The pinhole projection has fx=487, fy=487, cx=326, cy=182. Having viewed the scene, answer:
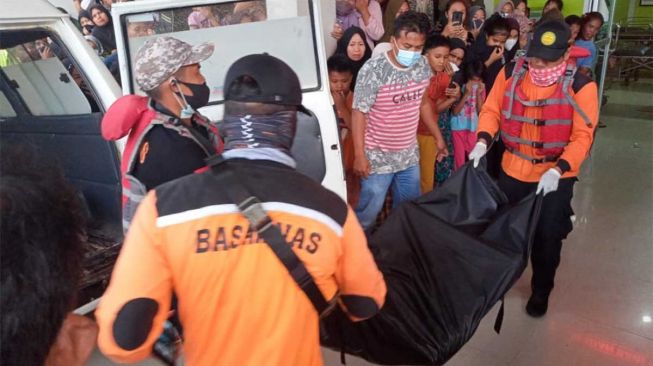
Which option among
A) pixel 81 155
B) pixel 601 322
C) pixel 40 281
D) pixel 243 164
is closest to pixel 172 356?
pixel 243 164

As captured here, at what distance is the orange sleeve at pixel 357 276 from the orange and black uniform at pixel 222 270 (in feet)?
0.15

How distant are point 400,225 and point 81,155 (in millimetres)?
1707

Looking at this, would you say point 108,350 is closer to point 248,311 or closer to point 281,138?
point 248,311

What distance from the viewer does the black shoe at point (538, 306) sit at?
256cm

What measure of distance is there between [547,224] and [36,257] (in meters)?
2.37

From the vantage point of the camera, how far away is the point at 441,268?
1.96 m

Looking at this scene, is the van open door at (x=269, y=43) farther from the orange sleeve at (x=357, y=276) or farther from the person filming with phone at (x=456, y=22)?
the person filming with phone at (x=456, y=22)

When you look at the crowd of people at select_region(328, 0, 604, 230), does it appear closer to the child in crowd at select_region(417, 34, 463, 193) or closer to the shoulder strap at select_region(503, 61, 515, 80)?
the child in crowd at select_region(417, 34, 463, 193)

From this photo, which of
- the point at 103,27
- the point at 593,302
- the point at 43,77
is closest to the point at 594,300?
the point at 593,302

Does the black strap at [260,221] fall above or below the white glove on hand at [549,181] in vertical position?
above

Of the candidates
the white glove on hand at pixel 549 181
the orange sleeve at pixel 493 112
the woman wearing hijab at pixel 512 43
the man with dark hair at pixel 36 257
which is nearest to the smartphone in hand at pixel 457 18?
the woman wearing hijab at pixel 512 43

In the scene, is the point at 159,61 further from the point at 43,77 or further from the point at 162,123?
the point at 43,77

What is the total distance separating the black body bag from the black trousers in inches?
12.3

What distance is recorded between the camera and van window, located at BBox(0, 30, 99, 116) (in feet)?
8.20
